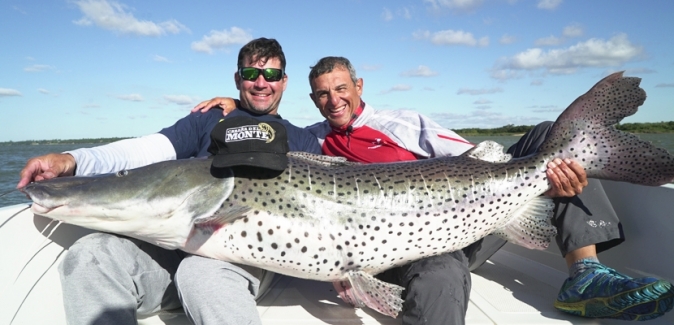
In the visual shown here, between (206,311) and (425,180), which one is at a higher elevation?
(425,180)

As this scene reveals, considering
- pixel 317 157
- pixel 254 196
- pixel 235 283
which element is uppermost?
pixel 317 157

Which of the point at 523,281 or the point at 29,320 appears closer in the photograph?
the point at 29,320

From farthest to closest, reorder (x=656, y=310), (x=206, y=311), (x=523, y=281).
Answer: (x=523, y=281)
(x=656, y=310)
(x=206, y=311)

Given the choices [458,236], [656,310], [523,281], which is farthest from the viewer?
[523,281]

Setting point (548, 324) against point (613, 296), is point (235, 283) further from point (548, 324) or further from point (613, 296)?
point (613, 296)

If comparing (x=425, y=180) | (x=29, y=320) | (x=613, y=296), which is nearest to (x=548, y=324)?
(x=613, y=296)

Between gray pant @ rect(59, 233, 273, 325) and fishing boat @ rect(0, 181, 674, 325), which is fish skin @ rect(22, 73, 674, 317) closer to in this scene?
gray pant @ rect(59, 233, 273, 325)

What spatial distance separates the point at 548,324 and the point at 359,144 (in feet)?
7.20

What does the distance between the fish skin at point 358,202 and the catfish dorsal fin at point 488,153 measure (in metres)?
0.01

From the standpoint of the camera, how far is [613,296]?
10.1 feet

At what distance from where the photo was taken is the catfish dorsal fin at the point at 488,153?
11.7 feet

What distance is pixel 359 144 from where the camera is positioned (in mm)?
4453

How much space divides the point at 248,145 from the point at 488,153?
6.07 feet

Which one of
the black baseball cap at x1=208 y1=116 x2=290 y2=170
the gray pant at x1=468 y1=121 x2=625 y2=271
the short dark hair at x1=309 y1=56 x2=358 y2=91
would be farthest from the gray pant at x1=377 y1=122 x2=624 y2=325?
the short dark hair at x1=309 y1=56 x2=358 y2=91
